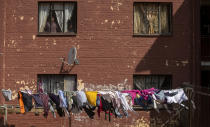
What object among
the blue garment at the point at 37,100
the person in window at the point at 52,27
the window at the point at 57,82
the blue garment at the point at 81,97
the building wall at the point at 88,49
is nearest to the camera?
the blue garment at the point at 81,97

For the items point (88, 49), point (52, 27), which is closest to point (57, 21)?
point (52, 27)

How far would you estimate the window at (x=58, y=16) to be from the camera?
1655 cm

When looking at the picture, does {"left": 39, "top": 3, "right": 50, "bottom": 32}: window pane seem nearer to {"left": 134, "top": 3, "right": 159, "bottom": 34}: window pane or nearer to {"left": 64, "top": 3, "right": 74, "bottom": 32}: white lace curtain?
{"left": 64, "top": 3, "right": 74, "bottom": 32}: white lace curtain

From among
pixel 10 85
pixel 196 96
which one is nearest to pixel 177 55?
pixel 196 96

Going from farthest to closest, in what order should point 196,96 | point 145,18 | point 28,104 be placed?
point 145,18, point 196,96, point 28,104

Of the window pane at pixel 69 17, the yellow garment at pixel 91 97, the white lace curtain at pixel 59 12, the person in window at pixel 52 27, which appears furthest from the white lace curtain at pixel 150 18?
the yellow garment at pixel 91 97

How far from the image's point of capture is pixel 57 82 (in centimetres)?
1644

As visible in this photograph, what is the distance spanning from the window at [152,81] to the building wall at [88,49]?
0.29m

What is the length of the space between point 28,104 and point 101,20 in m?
4.96

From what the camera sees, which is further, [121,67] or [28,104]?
[121,67]

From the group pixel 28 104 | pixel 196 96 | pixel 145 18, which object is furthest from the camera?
pixel 145 18

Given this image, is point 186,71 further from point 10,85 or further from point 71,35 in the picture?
point 10,85

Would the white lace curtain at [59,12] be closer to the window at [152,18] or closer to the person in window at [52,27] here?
the person in window at [52,27]

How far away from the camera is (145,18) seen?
54.9 feet
